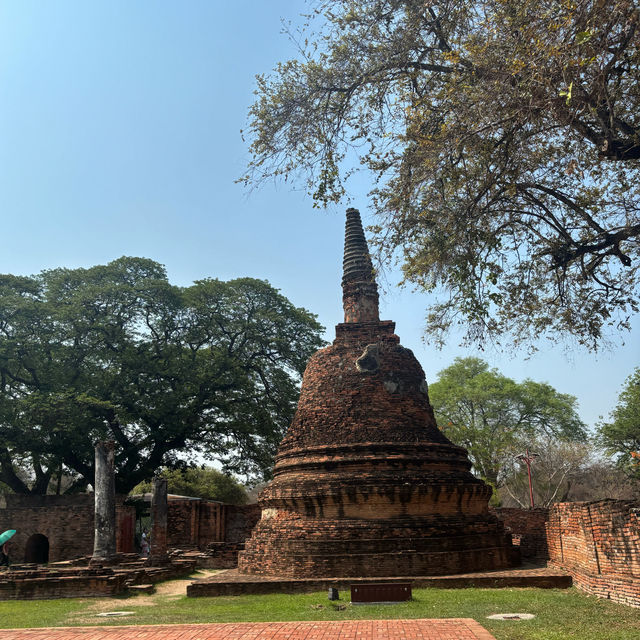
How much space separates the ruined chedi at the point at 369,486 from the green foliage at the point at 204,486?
76.6 ft

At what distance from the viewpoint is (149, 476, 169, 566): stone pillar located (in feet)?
57.0

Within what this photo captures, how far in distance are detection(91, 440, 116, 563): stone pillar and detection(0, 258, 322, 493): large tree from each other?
6.36m

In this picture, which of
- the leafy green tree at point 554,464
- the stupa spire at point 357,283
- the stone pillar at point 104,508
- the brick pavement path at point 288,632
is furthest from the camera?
the leafy green tree at point 554,464

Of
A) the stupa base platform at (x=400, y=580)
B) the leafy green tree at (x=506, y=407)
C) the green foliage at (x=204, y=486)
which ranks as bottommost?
the stupa base platform at (x=400, y=580)

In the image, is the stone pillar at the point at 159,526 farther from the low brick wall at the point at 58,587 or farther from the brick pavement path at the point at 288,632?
the brick pavement path at the point at 288,632

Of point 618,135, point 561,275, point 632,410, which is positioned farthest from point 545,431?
point 618,135

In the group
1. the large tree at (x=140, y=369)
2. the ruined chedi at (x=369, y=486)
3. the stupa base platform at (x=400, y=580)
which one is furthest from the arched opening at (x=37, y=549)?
the stupa base platform at (x=400, y=580)

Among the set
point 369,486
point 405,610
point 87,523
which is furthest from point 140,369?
point 405,610

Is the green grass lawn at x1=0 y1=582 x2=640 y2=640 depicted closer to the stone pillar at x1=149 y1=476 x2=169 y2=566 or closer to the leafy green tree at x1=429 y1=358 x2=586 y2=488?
the stone pillar at x1=149 y1=476 x2=169 y2=566

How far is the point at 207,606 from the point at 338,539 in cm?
333

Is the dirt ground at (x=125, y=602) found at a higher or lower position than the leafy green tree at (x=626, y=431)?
lower

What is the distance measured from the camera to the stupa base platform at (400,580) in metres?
10.9

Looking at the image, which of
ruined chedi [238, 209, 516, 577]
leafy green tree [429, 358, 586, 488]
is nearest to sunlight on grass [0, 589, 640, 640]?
ruined chedi [238, 209, 516, 577]

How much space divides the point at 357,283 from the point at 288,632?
11.4 metres
